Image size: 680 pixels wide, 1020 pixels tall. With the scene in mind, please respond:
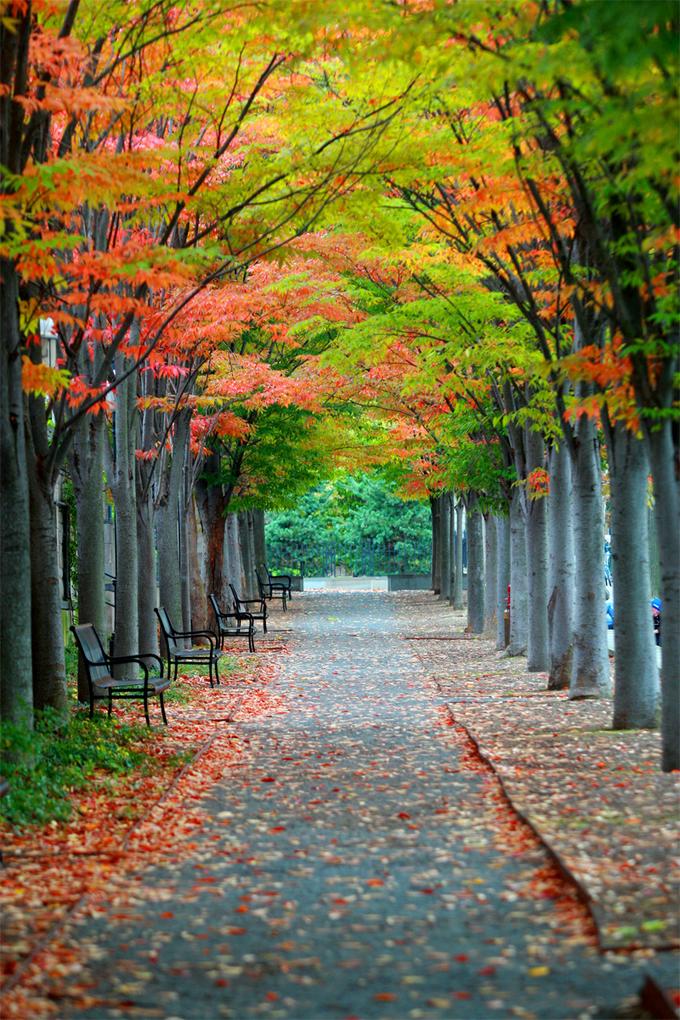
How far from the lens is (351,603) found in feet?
144

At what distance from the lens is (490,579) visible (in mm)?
Result: 27281

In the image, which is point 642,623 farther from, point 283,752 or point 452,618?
point 452,618

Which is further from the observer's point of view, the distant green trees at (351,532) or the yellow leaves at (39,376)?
the distant green trees at (351,532)

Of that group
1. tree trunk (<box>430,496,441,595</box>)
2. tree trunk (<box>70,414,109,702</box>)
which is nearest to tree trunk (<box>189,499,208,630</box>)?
tree trunk (<box>70,414,109,702</box>)

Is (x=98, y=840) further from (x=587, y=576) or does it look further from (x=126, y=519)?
(x=126, y=519)

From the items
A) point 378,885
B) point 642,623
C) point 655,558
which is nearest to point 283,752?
point 642,623

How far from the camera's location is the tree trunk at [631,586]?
11836mm

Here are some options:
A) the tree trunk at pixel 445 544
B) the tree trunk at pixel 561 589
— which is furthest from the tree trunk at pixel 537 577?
the tree trunk at pixel 445 544

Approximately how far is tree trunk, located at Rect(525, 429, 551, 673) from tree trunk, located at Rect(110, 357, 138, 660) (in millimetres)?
5966

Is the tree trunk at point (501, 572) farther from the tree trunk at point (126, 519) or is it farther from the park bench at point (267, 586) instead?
the park bench at point (267, 586)

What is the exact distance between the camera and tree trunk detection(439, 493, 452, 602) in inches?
1703

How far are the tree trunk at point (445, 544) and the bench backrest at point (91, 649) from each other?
96.2ft

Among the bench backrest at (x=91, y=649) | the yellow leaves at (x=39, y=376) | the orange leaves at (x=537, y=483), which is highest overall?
the yellow leaves at (x=39, y=376)

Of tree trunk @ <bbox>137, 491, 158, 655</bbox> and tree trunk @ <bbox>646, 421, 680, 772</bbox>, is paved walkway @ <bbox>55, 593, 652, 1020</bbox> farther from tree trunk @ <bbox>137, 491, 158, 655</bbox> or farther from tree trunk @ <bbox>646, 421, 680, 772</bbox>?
→ tree trunk @ <bbox>137, 491, 158, 655</bbox>
